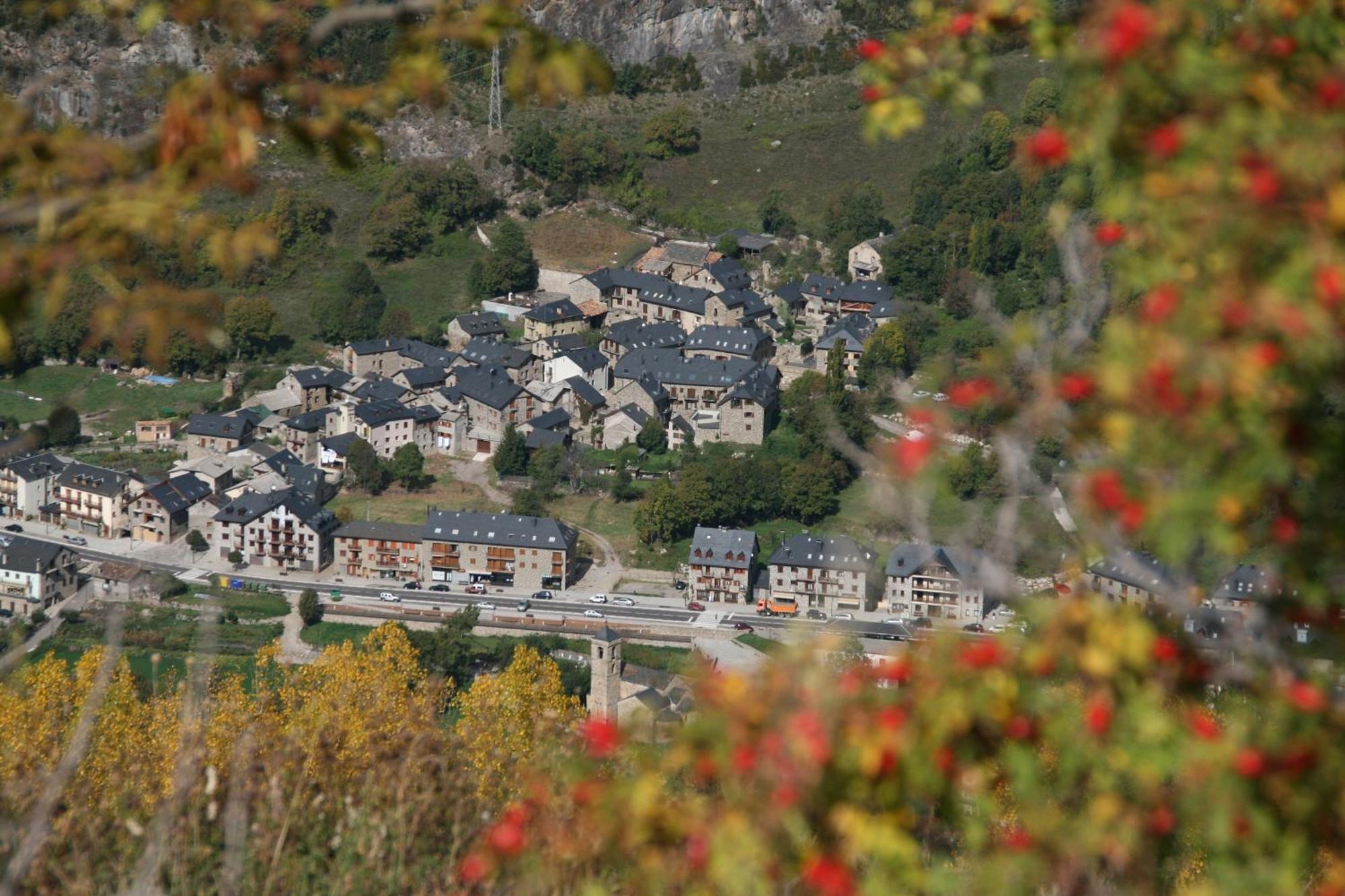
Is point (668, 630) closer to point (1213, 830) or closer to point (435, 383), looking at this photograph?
point (435, 383)

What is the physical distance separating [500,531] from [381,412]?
545 centimetres

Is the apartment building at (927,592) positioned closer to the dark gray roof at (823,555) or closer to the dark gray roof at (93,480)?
the dark gray roof at (823,555)

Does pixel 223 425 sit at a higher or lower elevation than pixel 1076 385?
lower

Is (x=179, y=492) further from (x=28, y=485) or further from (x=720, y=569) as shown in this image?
(x=720, y=569)

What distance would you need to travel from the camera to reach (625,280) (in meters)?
43.2

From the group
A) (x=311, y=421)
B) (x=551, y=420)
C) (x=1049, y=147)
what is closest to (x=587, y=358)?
(x=551, y=420)

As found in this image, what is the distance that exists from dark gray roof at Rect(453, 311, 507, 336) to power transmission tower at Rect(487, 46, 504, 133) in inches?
427

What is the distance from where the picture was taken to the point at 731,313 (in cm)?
4156

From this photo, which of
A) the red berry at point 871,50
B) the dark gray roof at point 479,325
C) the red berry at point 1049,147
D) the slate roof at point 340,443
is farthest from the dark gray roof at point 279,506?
the red berry at point 1049,147

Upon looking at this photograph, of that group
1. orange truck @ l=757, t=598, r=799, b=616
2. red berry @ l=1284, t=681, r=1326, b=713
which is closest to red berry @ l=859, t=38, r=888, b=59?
red berry @ l=1284, t=681, r=1326, b=713

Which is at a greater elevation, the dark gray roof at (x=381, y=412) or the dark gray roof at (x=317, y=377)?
the dark gray roof at (x=317, y=377)

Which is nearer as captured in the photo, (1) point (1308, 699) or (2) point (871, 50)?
(1) point (1308, 699)

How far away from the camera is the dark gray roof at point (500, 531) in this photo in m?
31.6

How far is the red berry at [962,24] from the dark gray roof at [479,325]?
37.2m
